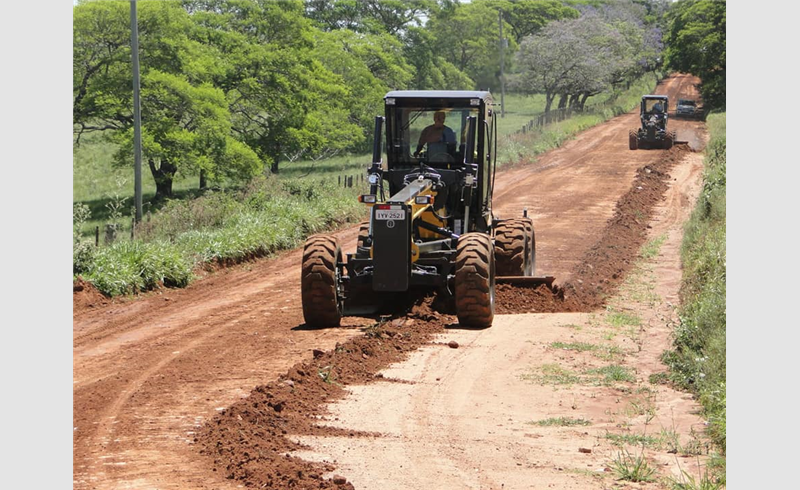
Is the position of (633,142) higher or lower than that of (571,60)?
lower

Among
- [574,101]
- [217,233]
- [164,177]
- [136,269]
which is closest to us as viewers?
[136,269]

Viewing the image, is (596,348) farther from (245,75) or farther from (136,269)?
(245,75)

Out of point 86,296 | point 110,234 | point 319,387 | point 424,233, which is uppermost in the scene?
point 424,233

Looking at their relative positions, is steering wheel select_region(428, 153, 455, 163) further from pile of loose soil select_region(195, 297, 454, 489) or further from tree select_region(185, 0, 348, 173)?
tree select_region(185, 0, 348, 173)

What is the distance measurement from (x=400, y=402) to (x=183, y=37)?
28752 millimetres

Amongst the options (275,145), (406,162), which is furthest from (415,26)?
(406,162)

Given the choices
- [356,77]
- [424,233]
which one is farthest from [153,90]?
[424,233]

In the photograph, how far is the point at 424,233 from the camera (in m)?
14.3

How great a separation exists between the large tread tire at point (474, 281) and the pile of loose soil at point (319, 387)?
0.52 meters

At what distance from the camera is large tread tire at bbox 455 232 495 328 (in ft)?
43.4

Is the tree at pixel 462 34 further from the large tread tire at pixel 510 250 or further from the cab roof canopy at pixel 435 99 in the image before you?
the cab roof canopy at pixel 435 99

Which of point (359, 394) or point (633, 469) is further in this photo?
point (359, 394)

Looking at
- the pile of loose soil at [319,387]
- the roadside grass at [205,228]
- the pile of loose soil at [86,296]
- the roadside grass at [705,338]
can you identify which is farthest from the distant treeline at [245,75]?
the roadside grass at [705,338]

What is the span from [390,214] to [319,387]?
3.18m
